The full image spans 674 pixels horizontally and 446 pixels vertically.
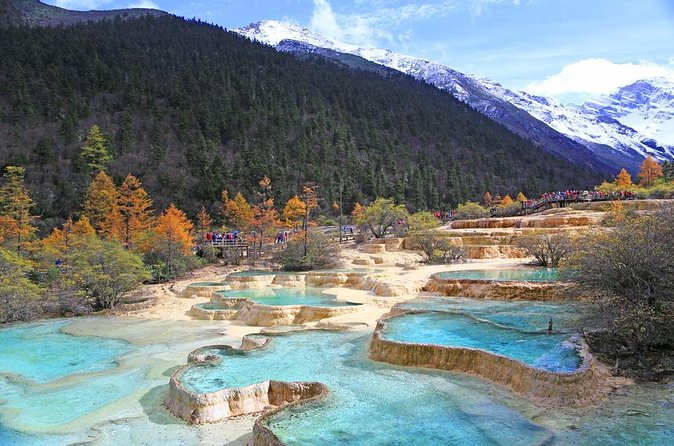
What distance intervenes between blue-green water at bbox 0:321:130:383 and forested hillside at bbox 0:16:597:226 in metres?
40.6

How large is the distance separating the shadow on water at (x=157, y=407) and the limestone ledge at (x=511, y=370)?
5793 millimetres

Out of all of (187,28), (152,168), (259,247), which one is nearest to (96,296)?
(259,247)

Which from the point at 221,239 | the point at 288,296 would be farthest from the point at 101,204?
the point at 288,296

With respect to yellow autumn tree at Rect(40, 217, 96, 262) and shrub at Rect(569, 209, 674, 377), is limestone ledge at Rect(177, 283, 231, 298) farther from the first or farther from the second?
shrub at Rect(569, 209, 674, 377)

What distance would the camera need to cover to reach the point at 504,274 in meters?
26.4

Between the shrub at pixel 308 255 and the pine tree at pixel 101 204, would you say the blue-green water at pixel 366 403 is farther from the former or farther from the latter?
the pine tree at pixel 101 204

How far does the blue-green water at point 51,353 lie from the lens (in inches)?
675

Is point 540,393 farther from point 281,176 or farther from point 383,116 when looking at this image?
point 383,116

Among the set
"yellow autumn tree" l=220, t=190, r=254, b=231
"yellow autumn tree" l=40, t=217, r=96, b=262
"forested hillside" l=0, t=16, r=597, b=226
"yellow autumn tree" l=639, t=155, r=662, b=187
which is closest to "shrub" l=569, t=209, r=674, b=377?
"yellow autumn tree" l=40, t=217, r=96, b=262

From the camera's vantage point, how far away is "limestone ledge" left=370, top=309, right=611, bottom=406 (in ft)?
35.2

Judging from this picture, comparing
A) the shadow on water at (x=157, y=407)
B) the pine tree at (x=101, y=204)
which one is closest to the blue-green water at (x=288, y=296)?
the shadow on water at (x=157, y=407)

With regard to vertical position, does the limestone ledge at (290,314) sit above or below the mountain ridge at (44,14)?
below

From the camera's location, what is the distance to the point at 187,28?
148625 mm

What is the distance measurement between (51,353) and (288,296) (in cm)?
1155
